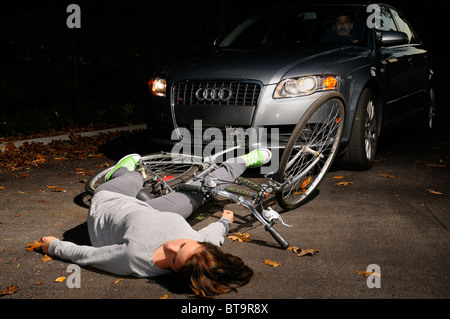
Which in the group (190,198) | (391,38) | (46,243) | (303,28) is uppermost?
(303,28)

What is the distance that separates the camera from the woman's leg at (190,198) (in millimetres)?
4266

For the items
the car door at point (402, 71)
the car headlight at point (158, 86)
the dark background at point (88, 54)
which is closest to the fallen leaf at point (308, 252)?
the car headlight at point (158, 86)

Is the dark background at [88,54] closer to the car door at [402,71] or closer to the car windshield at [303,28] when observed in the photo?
the car windshield at [303,28]

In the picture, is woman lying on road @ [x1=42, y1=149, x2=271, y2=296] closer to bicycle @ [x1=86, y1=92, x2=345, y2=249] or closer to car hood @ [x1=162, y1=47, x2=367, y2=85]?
bicycle @ [x1=86, y1=92, x2=345, y2=249]

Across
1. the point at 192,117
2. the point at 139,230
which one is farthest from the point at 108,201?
the point at 192,117

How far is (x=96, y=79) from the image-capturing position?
38.7ft

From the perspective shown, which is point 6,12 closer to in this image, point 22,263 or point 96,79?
point 96,79

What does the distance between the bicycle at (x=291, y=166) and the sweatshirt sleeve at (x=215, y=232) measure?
0.43 m

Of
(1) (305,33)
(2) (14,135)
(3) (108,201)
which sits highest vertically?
(1) (305,33)

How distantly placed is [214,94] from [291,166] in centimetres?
129

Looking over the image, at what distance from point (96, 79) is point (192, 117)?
6.64 meters

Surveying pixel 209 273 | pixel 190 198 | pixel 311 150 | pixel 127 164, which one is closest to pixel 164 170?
pixel 127 164

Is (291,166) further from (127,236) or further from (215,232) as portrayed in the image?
(127,236)

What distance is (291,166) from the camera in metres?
4.90
